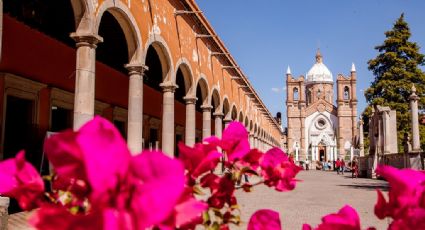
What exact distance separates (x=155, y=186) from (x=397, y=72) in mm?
38197

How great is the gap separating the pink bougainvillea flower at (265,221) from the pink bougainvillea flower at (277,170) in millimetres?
126

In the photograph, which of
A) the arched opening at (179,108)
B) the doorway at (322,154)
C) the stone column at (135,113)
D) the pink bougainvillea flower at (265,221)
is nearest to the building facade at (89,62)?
the stone column at (135,113)

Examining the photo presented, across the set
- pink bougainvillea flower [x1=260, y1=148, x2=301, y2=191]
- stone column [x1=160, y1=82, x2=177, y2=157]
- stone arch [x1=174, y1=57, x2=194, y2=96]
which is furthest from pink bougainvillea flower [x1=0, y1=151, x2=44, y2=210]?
stone arch [x1=174, y1=57, x2=194, y2=96]

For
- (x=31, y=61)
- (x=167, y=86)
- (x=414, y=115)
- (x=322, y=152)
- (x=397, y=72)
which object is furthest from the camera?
(x=322, y=152)

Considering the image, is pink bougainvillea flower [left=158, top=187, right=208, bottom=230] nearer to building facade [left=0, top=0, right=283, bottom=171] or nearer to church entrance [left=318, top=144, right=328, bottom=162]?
building facade [left=0, top=0, right=283, bottom=171]

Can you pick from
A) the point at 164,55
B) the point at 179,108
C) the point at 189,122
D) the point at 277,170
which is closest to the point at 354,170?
the point at 179,108

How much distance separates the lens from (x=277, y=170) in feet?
3.83

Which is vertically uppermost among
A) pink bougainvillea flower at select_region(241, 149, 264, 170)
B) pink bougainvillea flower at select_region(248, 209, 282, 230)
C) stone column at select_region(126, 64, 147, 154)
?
stone column at select_region(126, 64, 147, 154)

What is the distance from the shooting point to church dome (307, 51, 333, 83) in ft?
256

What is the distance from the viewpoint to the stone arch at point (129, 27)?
864 cm

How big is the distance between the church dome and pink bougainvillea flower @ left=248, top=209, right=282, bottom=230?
3113 inches

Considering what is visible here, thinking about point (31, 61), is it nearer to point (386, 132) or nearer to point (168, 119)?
point (168, 119)

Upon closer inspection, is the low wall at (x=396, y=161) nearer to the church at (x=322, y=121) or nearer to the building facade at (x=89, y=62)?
the building facade at (x=89, y=62)

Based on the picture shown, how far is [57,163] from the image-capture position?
73cm
